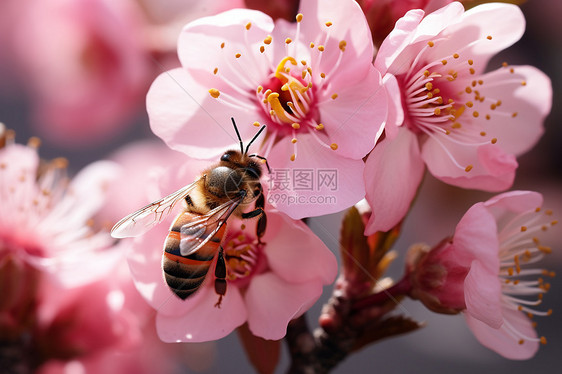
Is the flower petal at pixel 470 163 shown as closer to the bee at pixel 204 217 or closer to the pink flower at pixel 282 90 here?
the pink flower at pixel 282 90

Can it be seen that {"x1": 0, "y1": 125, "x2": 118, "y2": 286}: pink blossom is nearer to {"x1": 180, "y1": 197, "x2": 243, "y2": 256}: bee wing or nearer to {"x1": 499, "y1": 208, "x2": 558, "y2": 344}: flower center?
{"x1": 180, "y1": 197, "x2": 243, "y2": 256}: bee wing

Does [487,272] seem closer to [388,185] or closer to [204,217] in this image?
[388,185]

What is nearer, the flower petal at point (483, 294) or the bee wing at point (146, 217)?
the flower petal at point (483, 294)

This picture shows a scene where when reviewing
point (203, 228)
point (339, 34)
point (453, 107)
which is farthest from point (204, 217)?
point (453, 107)

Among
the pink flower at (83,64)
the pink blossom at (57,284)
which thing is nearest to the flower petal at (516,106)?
the pink blossom at (57,284)

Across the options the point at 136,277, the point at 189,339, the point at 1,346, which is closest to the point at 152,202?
the point at 136,277

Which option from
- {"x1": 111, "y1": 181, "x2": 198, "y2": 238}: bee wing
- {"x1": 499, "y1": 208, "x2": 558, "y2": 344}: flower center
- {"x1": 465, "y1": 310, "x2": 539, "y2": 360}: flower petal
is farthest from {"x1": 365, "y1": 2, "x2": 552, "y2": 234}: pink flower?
{"x1": 111, "y1": 181, "x2": 198, "y2": 238}: bee wing
